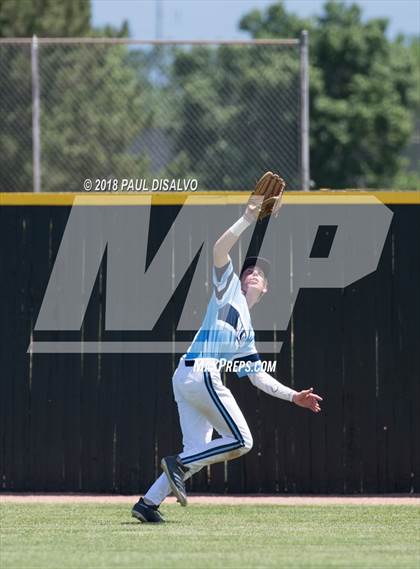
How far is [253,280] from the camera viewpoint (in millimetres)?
9852

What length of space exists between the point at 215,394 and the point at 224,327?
50cm

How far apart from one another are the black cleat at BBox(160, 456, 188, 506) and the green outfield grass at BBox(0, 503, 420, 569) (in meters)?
0.21

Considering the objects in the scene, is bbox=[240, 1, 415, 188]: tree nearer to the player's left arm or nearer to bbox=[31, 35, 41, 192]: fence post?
bbox=[31, 35, 41, 192]: fence post

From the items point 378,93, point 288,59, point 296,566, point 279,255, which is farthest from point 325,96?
point 296,566

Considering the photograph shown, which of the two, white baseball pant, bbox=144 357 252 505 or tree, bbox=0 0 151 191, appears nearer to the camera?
white baseball pant, bbox=144 357 252 505

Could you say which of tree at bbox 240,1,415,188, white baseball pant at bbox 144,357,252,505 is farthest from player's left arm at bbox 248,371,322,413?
tree at bbox 240,1,415,188

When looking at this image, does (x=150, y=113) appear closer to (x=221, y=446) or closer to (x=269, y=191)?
(x=269, y=191)

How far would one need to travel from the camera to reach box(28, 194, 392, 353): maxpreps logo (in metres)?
11.7

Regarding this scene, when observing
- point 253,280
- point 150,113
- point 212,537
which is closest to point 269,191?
point 253,280

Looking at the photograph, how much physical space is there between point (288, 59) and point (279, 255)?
7.58m

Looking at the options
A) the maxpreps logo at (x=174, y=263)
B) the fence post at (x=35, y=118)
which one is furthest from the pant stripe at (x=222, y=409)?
the fence post at (x=35, y=118)

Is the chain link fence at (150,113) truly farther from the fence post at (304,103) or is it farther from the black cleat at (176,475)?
the black cleat at (176,475)

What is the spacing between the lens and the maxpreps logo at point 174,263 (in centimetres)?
1167

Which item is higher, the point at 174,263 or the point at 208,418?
the point at 174,263
